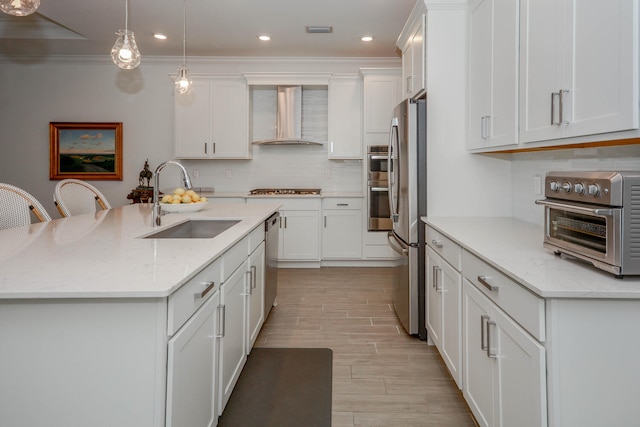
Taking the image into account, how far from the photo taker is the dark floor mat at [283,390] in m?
1.98

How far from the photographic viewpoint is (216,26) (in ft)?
14.0

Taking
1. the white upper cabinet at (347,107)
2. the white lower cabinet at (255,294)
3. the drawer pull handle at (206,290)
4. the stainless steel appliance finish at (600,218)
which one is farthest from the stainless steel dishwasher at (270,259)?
the white upper cabinet at (347,107)

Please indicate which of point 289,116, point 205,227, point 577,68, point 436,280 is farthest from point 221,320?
point 289,116

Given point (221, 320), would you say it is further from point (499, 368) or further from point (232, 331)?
point (499, 368)

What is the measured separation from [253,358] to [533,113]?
2.13 m

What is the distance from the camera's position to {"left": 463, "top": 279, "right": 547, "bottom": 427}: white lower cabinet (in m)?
1.20

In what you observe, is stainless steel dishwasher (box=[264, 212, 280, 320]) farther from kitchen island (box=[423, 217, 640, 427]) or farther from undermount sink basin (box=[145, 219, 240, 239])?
kitchen island (box=[423, 217, 640, 427])

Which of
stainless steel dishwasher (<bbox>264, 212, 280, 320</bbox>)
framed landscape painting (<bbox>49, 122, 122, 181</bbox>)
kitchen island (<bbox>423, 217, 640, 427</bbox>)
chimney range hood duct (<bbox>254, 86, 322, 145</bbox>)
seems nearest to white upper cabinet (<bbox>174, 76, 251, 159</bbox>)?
chimney range hood duct (<bbox>254, 86, 322, 145</bbox>)

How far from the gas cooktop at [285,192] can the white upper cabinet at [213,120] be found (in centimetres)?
50

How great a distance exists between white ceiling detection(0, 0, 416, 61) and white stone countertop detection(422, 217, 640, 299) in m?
2.51

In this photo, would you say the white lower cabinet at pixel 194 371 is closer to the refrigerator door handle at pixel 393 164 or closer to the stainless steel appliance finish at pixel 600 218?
the stainless steel appliance finish at pixel 600 218

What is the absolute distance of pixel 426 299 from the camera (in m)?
2.83

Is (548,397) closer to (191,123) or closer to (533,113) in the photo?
(533,113)

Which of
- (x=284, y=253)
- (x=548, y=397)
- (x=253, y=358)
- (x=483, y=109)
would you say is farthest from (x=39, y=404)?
(x=284, y=253)
